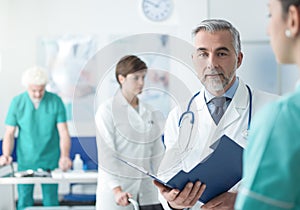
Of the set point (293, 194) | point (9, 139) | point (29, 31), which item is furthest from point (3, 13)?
point (293, 194)

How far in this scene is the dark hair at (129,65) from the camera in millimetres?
1535

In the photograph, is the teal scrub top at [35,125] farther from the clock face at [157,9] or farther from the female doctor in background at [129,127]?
the female doctor in background at [129,127]

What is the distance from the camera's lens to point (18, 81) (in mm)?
4934

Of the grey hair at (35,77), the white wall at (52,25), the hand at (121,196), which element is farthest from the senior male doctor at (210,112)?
the white wall at (52,25)

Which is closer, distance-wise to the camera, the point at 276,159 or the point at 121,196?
the point at 276,159

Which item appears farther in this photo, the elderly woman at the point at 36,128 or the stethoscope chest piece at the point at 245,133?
the elderly woman at the point at 36,128

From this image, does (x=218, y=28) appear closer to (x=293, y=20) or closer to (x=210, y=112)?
(x=210, y=112)

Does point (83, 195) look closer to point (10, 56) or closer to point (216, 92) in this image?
point (10, 56)

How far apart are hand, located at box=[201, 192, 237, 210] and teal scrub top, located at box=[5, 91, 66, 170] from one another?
2.73 metres

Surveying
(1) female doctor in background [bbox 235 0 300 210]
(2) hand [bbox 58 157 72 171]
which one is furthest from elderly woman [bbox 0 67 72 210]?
(1) female doctor in background [bbox 235 0 300 210]

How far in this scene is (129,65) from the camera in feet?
A: 5.04

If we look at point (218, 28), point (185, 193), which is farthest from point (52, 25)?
point (185, 193)

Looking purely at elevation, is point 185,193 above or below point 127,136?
below

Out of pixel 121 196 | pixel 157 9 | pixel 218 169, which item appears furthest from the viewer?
pixel 157 9
